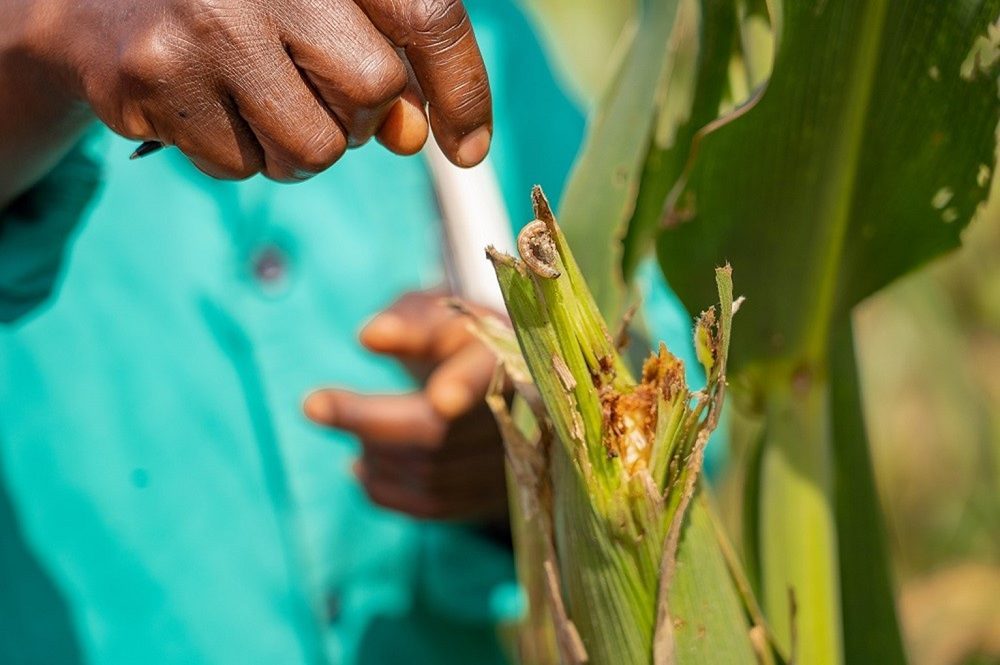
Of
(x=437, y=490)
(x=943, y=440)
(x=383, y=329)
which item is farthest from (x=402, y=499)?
(x=943, y=440)

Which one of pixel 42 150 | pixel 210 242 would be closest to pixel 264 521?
pixel 210 242

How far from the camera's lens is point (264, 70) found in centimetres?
31

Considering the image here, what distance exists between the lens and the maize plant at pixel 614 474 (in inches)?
13.0

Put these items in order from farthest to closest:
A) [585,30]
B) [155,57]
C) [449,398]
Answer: [585,30], [449,398], [155,57]

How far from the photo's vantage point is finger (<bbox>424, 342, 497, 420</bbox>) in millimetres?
587

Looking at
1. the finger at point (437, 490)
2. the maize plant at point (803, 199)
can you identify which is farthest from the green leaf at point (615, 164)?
the finger at point (437, 490)

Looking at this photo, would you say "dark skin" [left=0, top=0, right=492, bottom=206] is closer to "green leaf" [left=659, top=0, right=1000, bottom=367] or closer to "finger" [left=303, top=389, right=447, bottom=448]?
"green leaf" [left=659, top=0, right=1000, bottom=367]

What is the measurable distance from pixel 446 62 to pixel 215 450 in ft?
1.38

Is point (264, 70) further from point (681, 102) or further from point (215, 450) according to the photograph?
point (215, 450)

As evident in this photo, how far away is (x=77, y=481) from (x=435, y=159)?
321mm

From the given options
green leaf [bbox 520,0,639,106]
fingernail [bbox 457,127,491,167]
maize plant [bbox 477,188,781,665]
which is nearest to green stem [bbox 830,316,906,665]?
maize plant [bbox 477,188,781,665]

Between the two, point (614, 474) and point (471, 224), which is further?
point (471, 224)

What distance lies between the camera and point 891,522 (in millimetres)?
1265

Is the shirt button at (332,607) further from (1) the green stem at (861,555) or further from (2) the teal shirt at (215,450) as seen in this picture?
(1) the green stem at (861,555)
